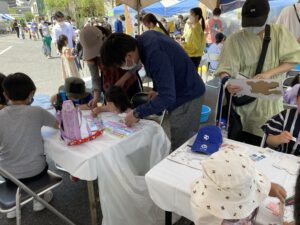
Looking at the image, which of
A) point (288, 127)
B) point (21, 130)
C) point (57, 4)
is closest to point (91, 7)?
point (57, 4)

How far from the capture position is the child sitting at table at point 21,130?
5.18ft

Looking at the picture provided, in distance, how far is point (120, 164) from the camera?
1.55 m

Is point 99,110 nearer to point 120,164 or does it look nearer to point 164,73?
point 120,164

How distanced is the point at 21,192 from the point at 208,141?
1.08m

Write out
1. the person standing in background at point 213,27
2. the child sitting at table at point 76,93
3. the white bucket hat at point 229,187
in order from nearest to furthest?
the white bucket hat at point 229,187, the child sitting at table at point 76,93, the person standing in background at point 213,27

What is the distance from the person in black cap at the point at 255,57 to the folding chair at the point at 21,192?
4.04 ft

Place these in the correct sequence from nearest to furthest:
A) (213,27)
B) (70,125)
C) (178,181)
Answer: (178,181)
(70,125)
(213,27)

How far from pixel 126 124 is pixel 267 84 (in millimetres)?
860

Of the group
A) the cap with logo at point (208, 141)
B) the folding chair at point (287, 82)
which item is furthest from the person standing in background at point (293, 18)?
the cap with logo at point (208, 141)

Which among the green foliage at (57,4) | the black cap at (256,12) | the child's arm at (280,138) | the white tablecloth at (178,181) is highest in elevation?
the green foliage at (57,4)

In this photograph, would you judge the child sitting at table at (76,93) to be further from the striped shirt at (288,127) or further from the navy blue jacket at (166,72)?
the striped shirt at (288,127)

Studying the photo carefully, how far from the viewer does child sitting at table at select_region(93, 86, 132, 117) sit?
1.87 meters

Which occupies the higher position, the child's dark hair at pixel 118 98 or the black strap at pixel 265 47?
the black strap at pixel 265 47

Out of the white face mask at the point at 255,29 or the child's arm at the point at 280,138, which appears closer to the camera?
the child's arm at the point at 280,138
